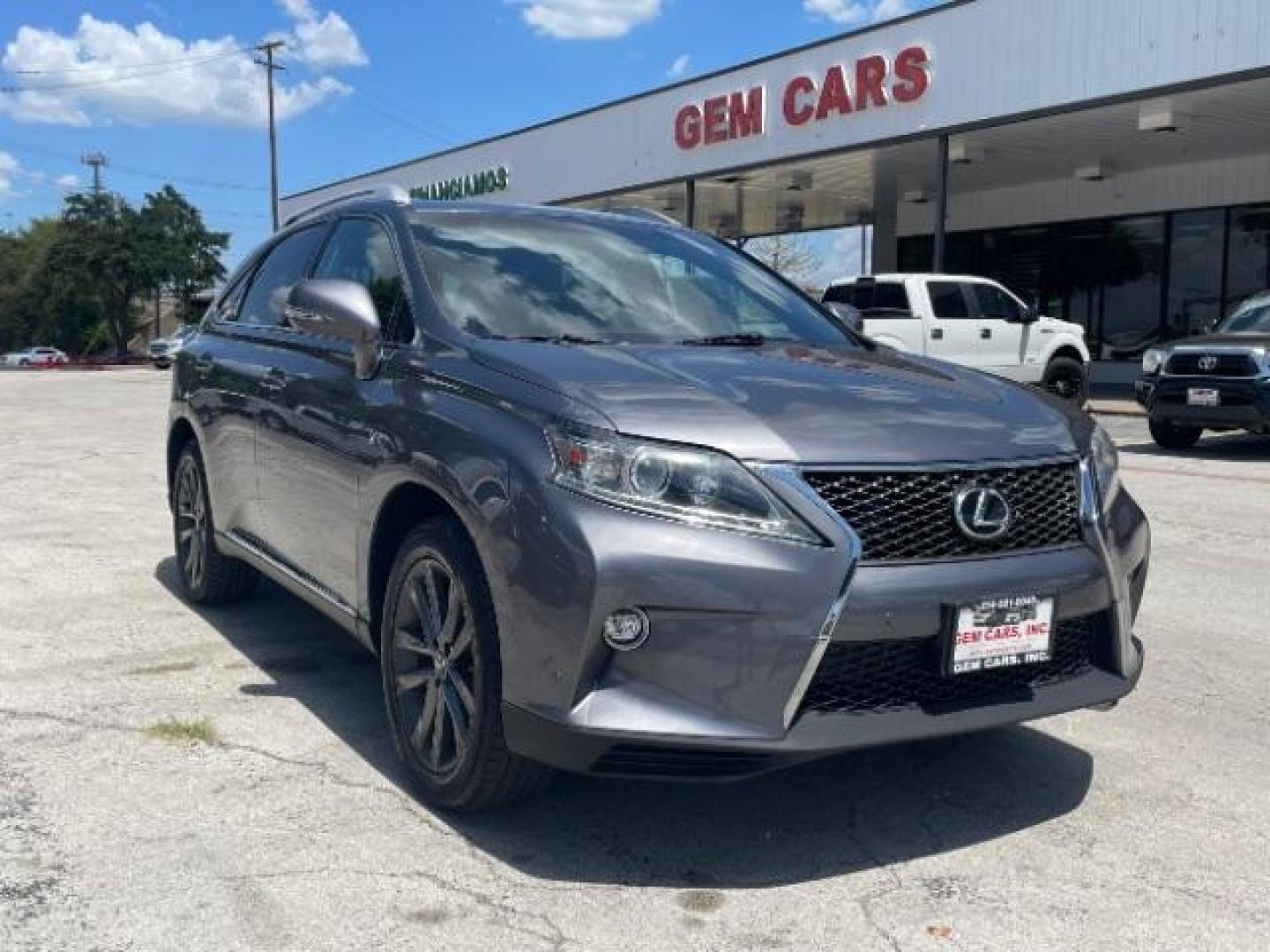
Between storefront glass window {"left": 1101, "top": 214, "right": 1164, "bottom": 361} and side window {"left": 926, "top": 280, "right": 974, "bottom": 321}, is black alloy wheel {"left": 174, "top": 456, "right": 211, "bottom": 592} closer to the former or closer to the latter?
side window {"left": 926, "top": 280, "right": 974, "bottom": 321}

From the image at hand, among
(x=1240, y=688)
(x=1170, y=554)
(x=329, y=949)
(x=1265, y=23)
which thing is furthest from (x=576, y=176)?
(x=329, y=949)

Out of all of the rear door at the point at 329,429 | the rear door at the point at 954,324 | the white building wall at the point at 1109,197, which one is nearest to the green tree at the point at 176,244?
the white building wall at the point at 1109,197

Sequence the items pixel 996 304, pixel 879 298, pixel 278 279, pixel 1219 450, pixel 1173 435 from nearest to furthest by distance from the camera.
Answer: pixel 278 279
pixel 1173 435
pixel 1219 450
pixel 879 298
pixel 996 304

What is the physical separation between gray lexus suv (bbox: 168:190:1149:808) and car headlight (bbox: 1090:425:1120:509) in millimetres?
16

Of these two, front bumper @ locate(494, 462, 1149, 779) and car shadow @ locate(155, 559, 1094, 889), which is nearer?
front bumper @ locate(494, 462, 1149, 779)

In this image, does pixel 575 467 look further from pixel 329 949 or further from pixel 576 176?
pixel 576 176

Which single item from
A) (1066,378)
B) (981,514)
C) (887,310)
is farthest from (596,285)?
(1066,378)

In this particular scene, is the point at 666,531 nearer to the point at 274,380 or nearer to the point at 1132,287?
the point at 274,380

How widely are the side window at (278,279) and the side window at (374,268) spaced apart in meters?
0.22

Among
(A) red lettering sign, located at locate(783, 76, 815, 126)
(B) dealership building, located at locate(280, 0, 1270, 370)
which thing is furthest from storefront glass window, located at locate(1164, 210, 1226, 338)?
(A) red lettering sign, located at locate(783, 76, 815, 126)

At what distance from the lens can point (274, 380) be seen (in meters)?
4.57

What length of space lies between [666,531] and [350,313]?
4.66ft

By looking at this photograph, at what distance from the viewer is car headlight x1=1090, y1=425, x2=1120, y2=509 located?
3395 millimetres

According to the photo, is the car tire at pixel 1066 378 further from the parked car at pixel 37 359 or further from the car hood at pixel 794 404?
the parked car at pixel 37 359
